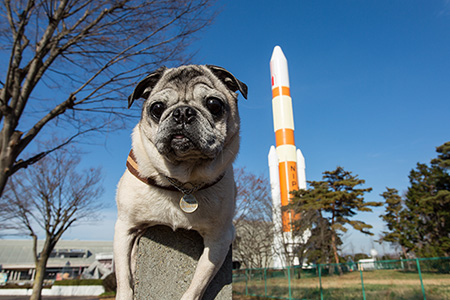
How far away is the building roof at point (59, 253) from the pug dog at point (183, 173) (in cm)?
4254

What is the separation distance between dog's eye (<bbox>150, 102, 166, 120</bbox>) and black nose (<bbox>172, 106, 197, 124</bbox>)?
196 millimetres

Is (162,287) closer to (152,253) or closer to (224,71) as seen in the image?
(152,253)

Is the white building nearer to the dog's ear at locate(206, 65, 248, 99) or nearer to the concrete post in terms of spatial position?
the concrete post

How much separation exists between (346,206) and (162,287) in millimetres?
31605

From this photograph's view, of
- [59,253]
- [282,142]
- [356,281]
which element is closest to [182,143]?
[356,281]

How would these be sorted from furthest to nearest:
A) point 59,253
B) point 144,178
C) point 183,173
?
1. point 59,253
2. point 144,178
3. point 183,173

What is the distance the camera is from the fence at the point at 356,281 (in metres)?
10.5

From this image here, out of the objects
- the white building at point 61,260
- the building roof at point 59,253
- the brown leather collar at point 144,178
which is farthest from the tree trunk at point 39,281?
the building roof at point 59,253

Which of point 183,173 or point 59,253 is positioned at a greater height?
point 183,173

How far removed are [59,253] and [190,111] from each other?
53.9 metres

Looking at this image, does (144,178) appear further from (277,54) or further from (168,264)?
(277,54)

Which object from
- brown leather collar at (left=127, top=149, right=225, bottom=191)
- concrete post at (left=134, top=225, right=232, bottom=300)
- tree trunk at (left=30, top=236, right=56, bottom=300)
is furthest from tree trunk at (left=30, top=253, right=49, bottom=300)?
brown leather collar at (left=127, top=149, right=225, bottom=191)

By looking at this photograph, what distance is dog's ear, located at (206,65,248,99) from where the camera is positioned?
6.24 feet

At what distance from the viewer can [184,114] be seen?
5.02ft
